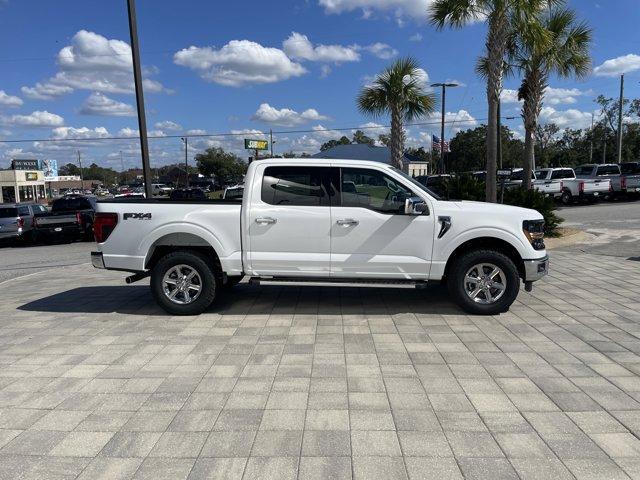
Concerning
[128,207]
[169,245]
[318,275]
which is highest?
[128,207]

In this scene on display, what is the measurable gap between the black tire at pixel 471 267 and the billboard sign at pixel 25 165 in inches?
4103

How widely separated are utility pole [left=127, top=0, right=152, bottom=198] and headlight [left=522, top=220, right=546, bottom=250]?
7.58 m

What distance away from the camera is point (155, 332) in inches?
235

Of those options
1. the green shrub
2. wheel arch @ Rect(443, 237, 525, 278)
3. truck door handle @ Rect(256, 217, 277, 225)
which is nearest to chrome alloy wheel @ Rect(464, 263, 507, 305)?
wheel arch @ Rect(443, 237, 525, 278)

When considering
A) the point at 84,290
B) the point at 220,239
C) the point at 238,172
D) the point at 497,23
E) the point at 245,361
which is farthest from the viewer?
the point at 238,172

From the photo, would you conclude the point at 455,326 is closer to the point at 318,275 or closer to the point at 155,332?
the point at 318,275

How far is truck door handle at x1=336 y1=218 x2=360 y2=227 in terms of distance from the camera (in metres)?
6.18

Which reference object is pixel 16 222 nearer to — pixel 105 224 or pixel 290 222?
pixel 105 224

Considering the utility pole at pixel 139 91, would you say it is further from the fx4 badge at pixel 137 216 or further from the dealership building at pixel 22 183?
the dealership building at pixel 22 183

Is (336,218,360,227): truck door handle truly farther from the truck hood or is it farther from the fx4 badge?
the fx4 badge

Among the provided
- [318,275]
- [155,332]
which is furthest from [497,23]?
[155,332]

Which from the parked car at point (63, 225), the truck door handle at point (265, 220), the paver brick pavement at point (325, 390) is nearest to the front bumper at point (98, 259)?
the paver brick pavement at point (325, 390)

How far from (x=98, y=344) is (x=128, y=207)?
1809mm

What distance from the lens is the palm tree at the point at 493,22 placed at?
12.1m
